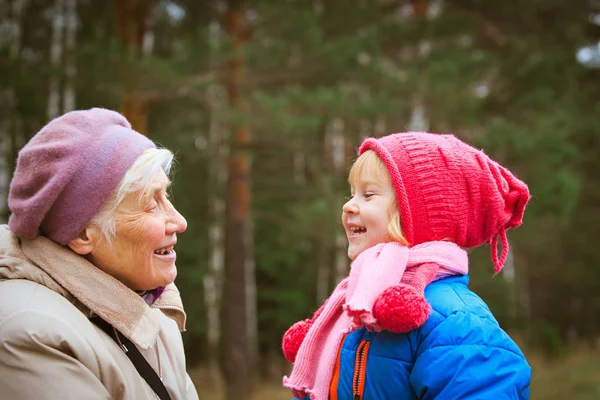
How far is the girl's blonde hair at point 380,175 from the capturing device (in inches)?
83.7

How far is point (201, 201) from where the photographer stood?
1625 centimetres

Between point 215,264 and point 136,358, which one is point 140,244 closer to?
point 136,358

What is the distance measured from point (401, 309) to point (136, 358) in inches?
32.9

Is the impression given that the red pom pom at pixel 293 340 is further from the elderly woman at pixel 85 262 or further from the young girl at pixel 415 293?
the elderly woman at pixel 85 262

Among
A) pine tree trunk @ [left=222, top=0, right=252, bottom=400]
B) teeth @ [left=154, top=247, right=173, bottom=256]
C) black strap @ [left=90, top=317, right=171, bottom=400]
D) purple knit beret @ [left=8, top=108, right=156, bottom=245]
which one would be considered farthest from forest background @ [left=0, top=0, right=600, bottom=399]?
black strap @ [left=90, top=317, right=171, bottom=400]

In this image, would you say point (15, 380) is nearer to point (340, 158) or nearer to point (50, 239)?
point (50, 239)

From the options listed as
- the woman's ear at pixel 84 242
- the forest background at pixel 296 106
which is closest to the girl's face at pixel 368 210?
the woman's ear at pixel 84 242

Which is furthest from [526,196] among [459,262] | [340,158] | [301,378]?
[340,158]

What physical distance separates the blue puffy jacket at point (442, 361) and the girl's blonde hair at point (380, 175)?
199mm

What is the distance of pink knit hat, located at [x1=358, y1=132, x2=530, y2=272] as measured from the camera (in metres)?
2.13

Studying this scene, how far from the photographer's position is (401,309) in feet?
6.16

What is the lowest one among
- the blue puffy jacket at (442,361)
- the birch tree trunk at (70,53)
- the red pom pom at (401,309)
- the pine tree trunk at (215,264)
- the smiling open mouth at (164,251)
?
the pine tree trunk at (215,264)

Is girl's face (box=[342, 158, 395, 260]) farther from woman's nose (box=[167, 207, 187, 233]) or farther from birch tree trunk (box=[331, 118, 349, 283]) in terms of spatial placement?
birch tree trunk (box=[331, 118, 349, 283])

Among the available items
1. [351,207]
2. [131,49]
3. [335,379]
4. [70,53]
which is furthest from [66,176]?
[70,53]
